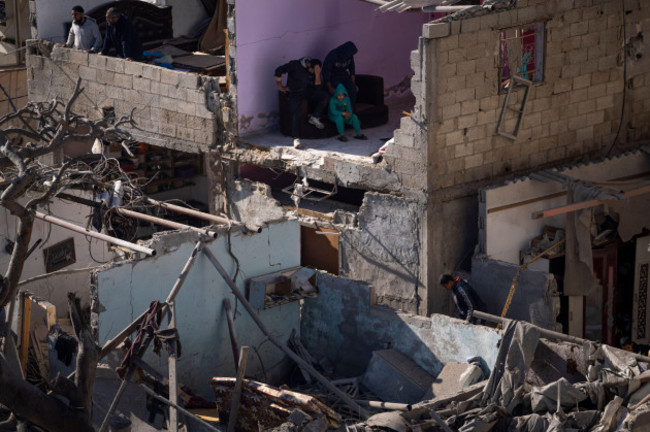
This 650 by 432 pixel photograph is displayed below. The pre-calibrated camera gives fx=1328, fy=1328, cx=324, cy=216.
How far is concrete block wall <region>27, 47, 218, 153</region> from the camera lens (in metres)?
21.7

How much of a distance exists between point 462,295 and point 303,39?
6.07 metres

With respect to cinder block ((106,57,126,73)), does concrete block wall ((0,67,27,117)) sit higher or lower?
lower

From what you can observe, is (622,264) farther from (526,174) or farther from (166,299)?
(166,299)

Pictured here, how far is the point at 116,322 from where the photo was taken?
1636 centimetres

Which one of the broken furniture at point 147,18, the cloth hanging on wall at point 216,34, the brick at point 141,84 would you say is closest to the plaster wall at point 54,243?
the brick at point 141,84

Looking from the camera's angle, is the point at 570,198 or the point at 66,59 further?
the point at 66,59

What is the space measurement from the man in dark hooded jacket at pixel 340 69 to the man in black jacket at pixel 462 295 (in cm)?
450

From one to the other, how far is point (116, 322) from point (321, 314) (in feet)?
11.4

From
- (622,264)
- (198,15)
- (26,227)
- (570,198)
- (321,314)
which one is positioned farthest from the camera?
(198,15)

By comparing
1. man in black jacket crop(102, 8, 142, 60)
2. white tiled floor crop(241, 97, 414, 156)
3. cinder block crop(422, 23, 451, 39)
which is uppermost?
cinder block crop(422, 23, 451, 39)

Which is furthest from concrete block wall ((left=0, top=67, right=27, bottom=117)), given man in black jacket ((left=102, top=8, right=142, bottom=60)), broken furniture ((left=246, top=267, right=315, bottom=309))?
broken furniture ((left=246, top=267, right=315, bottom=309))

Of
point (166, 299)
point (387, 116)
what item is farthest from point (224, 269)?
point (387, 116)

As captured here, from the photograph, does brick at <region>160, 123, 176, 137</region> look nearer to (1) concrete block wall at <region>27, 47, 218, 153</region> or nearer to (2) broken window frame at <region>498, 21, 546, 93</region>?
(1) concrete block wall at <region>27, 47, 218, 153</region>

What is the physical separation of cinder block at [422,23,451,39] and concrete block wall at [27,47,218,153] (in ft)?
13.6
